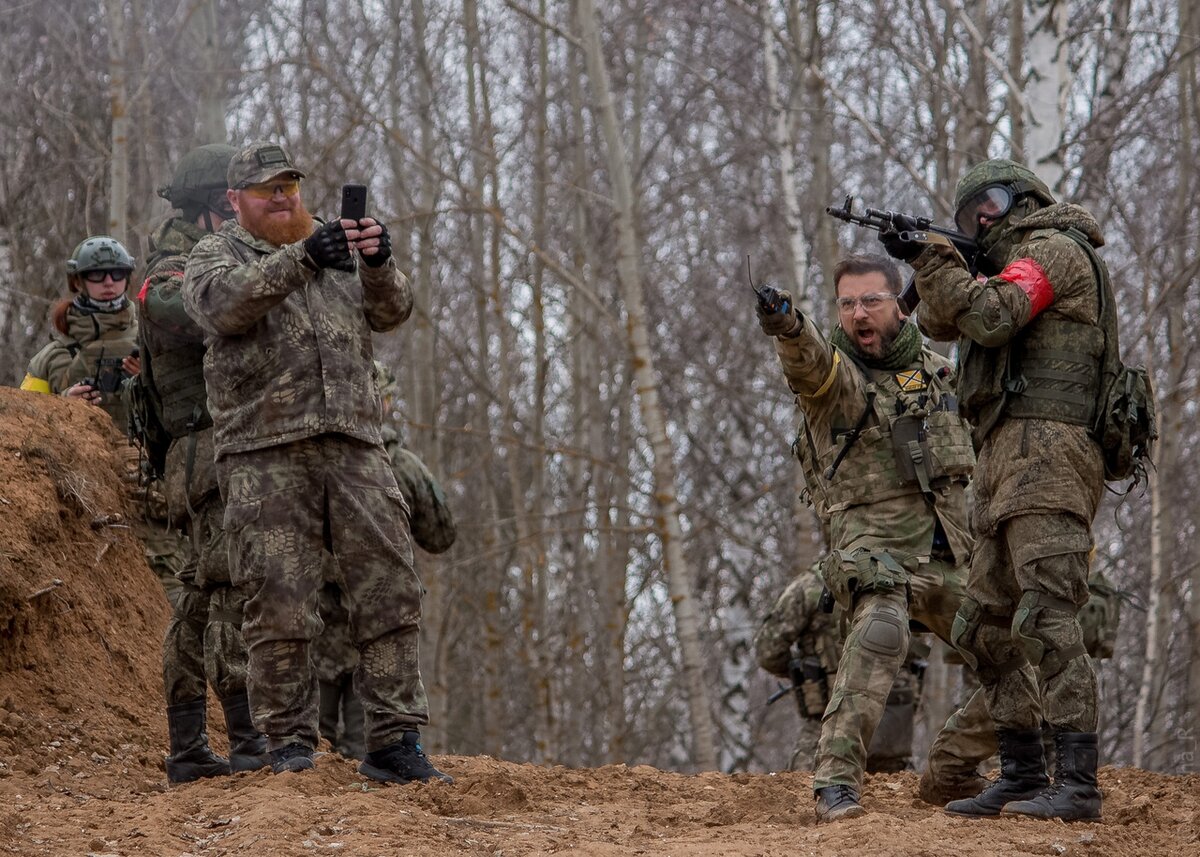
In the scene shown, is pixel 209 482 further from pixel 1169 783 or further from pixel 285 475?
pixel 1169 783

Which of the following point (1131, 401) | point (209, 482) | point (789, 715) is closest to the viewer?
point (1131, 401)

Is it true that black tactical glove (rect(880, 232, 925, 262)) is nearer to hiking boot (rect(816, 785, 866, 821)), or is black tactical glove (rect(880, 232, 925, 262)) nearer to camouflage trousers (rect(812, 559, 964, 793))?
camouflage trousers (rect(812, 559, 964, 793))

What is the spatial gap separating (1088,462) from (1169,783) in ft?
6.95

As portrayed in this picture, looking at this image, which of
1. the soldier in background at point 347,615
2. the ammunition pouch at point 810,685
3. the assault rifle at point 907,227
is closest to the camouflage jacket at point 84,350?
the soldier in background at point 347,615

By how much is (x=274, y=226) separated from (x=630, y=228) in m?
5.40

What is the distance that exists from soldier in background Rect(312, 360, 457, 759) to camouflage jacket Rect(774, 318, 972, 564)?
2.95 m

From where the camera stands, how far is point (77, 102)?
1867 cm

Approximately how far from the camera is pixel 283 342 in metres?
6.18

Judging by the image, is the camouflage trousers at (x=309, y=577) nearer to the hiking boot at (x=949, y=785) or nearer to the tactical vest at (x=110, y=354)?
the hiking boot at (x=949, y=785)

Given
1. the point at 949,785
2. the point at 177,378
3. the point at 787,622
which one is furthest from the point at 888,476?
the point at 787,622

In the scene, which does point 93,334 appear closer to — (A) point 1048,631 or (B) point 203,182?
(B) point 203,182


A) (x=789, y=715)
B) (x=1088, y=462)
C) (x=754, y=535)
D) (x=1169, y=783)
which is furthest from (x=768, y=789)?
(x=789, y=715)

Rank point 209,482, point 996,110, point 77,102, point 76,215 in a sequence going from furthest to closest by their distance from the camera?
point 996,110
point 77,102
point 76,215
point 209,482

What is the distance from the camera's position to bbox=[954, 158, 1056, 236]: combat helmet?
6.09 m
